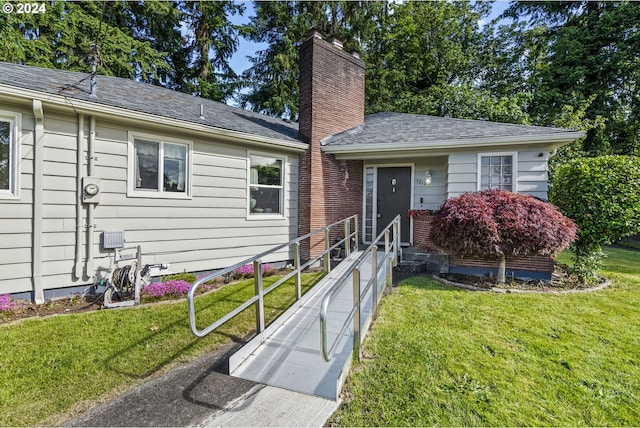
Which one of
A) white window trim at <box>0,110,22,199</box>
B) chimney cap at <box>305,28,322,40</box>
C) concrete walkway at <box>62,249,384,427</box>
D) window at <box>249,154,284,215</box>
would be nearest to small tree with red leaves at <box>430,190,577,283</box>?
concrete walkway at <box>62,249,384,427</box>

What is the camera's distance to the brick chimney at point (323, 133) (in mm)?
7477

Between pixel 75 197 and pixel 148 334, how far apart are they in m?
2.75

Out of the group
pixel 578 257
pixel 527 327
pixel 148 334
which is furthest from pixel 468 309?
pixel 148 334

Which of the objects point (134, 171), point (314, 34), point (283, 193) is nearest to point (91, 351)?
point (134, 171)

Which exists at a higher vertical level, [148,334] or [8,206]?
[8,206]

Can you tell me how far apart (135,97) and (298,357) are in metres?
5.96

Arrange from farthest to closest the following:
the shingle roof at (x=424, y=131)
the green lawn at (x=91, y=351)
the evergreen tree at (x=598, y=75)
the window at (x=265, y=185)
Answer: the evergreen tree at (x=598, y=75) → the window at (x=265, y=185) → the shingle roof at (x=424, y=131) → the green lawn at (x=91, y=351)

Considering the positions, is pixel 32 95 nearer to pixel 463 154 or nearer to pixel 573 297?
pixel 463 154

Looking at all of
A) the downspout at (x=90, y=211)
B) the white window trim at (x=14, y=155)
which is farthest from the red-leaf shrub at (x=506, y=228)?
the white window trim at (x=14, y=155)

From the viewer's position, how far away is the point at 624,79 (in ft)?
47.0

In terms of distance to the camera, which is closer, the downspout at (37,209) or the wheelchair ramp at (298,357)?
the wheelchair ramp at (298,357)

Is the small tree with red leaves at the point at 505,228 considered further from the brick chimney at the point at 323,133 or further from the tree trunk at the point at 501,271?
the brick chimney at the point at 323,133

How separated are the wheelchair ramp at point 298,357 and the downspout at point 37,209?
369cm

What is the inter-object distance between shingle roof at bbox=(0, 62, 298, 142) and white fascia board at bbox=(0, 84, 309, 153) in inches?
3.9
